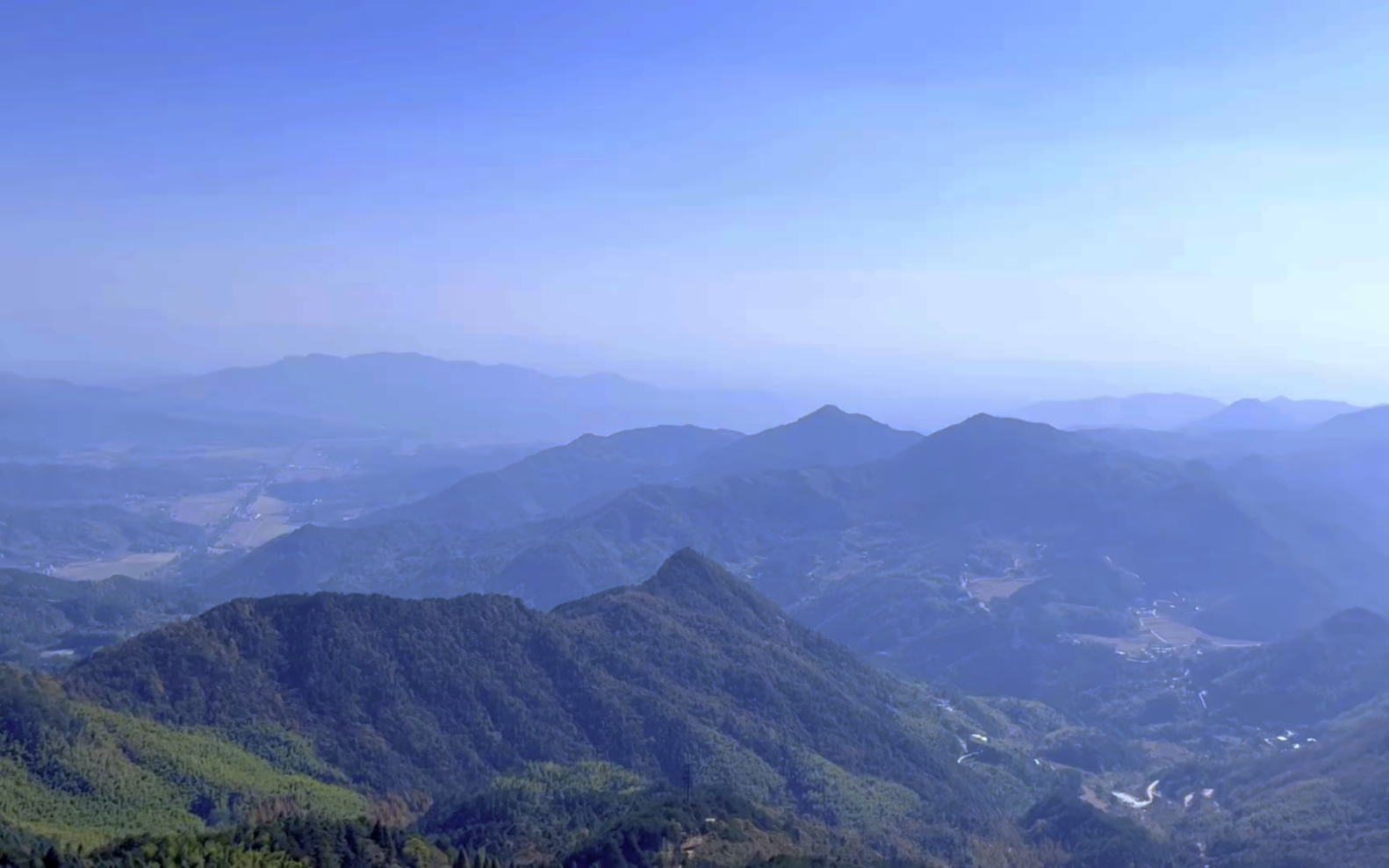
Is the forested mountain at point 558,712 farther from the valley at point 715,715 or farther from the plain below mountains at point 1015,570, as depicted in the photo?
the plain below mountains at point 1015,570

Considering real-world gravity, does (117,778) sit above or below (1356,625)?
above

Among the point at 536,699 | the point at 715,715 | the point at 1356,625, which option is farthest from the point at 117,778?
the point at 1356,625

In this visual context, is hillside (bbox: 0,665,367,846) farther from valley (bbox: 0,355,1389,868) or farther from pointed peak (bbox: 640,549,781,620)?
pointed peak (bbox: 640,549,781,620)

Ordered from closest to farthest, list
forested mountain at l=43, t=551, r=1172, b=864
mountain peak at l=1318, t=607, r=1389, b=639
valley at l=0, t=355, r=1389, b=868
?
valley at l=0, t=355, r=1389, b=868 < forested mountain at l=43, t=551, r=1172, b=864 < mountain peak at l=1318, t=607, r=1389, b=639

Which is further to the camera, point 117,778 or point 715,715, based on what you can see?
point 715,715

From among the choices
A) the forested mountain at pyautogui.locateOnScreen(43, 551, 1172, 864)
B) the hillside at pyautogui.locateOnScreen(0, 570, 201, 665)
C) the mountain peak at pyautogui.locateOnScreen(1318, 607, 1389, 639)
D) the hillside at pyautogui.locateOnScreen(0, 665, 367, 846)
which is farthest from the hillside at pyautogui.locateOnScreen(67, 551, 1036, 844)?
the mountain peak at pyautogui.locateOnScreen(1318, 607, 1389, 639)

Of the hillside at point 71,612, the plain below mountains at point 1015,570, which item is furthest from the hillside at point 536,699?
the plain below mountains at point 1015,570

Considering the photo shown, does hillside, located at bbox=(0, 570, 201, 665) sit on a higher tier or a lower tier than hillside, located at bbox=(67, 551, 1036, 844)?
lower

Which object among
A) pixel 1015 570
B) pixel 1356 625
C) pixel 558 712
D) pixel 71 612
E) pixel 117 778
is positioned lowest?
pixel 1015 570

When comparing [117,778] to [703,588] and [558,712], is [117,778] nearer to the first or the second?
[558,712]
